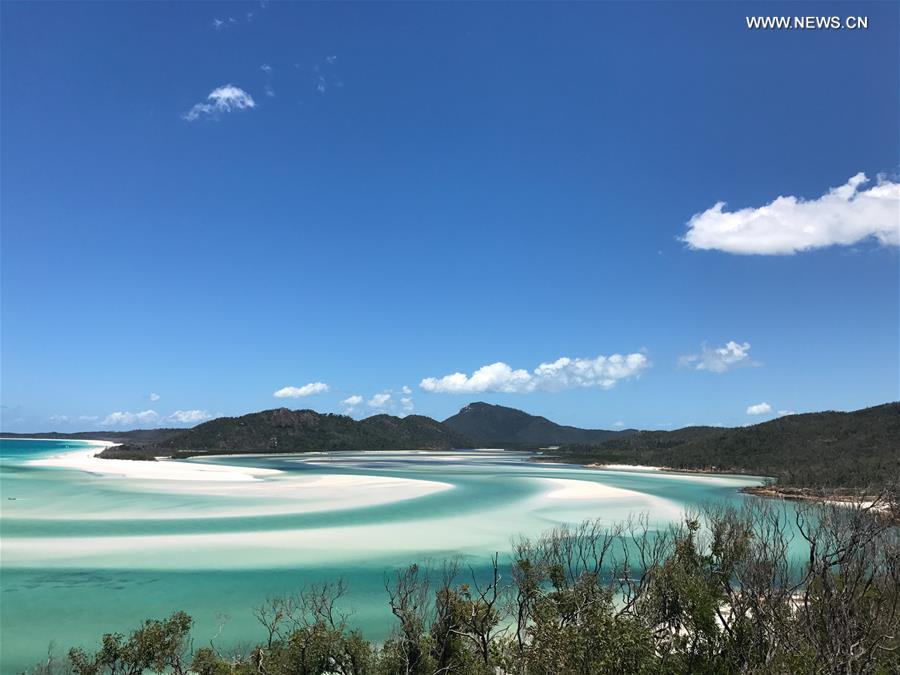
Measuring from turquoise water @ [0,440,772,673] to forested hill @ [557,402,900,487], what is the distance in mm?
10013

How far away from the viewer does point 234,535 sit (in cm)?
4297

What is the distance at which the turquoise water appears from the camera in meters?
26.0

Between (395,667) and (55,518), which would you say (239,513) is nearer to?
(55,518)

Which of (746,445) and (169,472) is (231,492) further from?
(746,445)

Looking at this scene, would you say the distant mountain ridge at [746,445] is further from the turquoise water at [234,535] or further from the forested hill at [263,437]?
the turquoise water at [234,535]

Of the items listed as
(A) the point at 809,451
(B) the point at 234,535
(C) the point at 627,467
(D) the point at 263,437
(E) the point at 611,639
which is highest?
(E) the point at 611,639

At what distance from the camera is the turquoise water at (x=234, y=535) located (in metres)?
Result: 26.0

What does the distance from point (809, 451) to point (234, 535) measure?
285 ft

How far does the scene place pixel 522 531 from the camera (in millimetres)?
44125

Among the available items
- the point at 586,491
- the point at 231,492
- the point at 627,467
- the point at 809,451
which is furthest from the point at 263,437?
the point at 809,451

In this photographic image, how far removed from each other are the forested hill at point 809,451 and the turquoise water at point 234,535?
32.9ft

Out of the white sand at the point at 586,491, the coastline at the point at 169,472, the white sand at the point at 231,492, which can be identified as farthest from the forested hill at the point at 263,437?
the white sand at the point at 586,491

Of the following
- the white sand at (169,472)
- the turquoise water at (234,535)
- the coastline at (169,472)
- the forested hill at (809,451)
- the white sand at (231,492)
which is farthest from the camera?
the white sand at (169,472)

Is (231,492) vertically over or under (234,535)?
under
